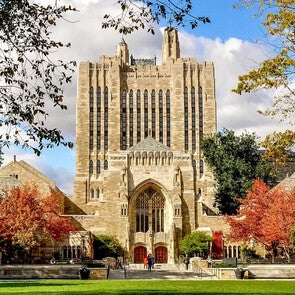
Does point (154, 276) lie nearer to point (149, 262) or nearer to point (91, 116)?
point (149, 262)

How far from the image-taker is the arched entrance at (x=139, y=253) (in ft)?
205

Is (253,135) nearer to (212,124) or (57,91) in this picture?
(212,124)

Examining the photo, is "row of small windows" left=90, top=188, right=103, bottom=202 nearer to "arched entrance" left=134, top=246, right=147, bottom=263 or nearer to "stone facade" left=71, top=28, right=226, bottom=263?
"stone facade" left=71, top=28, right=226, bottom=263

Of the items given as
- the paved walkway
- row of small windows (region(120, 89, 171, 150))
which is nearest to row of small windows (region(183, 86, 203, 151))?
row of small windows (region(120, 89, 171, 150))

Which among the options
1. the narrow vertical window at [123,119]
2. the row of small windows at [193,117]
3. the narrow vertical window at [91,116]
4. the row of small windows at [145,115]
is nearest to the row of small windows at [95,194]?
the narrow vertical window at [91,116]

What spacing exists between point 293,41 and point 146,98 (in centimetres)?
6900

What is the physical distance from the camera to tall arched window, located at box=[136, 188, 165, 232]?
210 feet

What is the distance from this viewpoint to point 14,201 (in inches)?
2106

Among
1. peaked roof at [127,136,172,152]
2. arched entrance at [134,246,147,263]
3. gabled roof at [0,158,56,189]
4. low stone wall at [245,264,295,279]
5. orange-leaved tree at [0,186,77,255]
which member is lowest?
low stone wall at [245,264,295,279]

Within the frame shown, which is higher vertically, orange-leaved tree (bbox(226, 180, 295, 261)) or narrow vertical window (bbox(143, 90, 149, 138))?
narrow vertical window (bbox(143, 90, 149, 138))

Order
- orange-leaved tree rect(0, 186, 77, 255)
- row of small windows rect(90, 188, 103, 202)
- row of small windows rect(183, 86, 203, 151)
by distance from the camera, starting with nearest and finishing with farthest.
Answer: orange-leaved tree rect(0, 186, 77, 255) → row of small windows rect(90, 188, 103, 202) → row of small windows rect(183, 86, 203, 151)

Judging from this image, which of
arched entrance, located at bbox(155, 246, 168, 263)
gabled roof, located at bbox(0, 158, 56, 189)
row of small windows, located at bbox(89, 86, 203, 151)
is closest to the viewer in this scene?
arched entrance, located at bbox(155, 246, 168, 263)

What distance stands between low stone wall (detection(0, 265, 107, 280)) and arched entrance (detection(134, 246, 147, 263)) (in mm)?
22364

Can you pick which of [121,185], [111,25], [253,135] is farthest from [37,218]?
[111,25]
